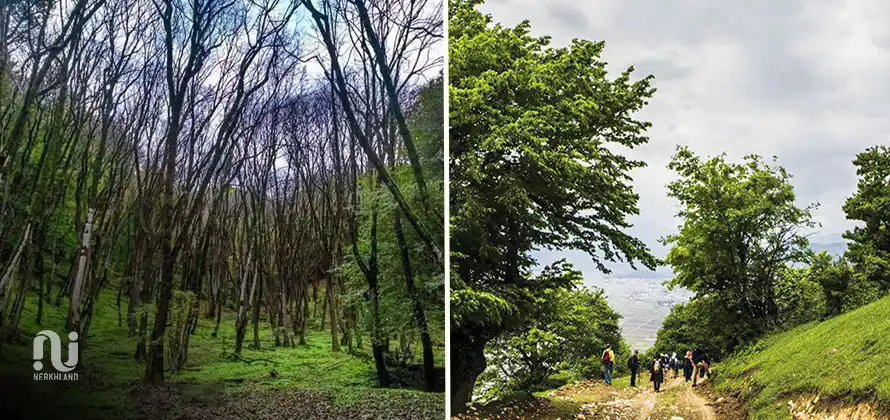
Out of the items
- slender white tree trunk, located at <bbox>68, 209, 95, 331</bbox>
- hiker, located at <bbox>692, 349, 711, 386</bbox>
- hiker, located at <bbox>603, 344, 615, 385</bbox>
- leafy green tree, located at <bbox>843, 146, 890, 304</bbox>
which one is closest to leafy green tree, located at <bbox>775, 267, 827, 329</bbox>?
leafy green tree, located at <bbox>843, 146, 890, 304</bbox>

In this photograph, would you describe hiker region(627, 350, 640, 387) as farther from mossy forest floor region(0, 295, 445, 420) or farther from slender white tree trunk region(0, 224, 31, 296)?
slender white tree trunk region(0, 224, 31, 296)

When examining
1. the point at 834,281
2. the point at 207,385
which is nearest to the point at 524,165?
the point at 834,281

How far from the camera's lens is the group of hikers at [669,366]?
4.95 m

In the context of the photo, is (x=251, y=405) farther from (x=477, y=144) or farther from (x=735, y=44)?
(x=735, y=44)

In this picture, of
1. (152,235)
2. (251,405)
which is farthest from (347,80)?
(251,405)

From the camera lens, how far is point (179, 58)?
12.2ft

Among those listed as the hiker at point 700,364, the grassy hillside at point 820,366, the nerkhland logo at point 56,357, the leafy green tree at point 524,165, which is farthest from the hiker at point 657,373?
the nerkhland logo at point 56,357

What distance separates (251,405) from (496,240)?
8.39 feet

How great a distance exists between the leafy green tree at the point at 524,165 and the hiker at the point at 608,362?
0.76 m

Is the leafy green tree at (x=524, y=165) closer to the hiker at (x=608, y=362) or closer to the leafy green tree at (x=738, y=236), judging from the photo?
the leafy green tree at (x=738, y=236)

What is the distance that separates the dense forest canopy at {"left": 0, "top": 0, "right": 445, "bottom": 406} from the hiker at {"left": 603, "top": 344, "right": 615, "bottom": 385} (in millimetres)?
2138

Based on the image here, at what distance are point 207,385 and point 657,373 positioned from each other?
12.1ft

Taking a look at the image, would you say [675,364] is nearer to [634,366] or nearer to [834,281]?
[634,366]

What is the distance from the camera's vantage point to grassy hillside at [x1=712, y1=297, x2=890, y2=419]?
379 cm
